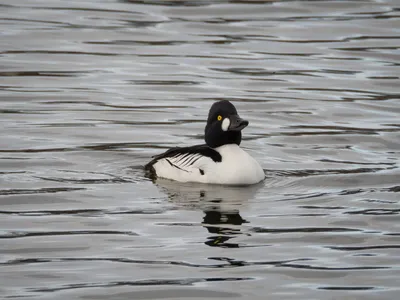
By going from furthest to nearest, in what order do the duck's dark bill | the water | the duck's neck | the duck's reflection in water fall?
1. the duck's neck
2. the duck's dark bill
3. the duck's reflection in water
4. the water

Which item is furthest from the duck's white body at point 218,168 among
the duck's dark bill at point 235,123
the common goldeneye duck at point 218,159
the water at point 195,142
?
the duck's dark bill at point 235,123

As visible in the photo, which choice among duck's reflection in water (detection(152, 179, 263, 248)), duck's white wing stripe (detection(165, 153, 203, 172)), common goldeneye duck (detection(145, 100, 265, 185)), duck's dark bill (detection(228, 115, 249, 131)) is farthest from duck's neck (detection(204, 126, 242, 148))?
duck's reflection in water (detection(152, 179, 263, 248))

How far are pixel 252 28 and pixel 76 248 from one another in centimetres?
Result: 1345

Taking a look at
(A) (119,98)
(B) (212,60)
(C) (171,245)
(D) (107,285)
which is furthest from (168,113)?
(D) (107,285)

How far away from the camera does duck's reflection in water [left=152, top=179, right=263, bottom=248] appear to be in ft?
33.5

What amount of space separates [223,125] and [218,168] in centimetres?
50

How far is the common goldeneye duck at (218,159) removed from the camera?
12.1 m

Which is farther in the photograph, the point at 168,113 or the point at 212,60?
the point at 212,60

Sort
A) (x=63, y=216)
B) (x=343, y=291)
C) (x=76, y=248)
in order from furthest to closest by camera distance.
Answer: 1. (x=63, y=216)
2. (x=76, y=248)
3. (x=343, y=291)

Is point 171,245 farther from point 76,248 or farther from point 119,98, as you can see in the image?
point 119,98

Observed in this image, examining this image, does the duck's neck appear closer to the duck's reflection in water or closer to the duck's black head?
the duck's black head

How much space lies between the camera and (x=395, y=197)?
11695 mm

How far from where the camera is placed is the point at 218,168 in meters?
12.1

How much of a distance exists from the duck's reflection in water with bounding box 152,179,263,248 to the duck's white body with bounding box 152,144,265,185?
8 cm
